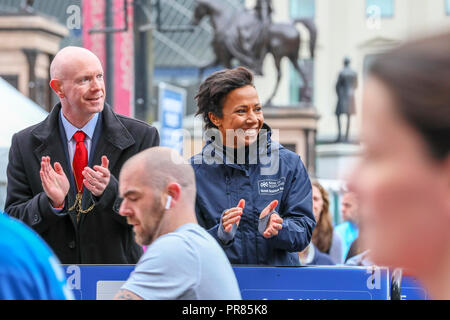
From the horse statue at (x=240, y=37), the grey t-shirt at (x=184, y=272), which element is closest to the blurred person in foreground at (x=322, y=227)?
the grey t-shirt at (x=184, y=272)

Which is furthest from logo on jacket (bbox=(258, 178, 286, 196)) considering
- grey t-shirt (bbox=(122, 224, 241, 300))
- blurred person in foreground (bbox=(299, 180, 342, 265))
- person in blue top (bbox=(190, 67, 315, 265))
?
blurred person in foreground (bbox=(299, 180, 342, 265))

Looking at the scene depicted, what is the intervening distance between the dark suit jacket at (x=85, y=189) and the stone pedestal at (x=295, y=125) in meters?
17.4

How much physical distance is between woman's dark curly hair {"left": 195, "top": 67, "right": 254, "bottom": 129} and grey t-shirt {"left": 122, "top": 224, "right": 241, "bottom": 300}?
1398mm

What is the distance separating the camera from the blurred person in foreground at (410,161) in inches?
51.2

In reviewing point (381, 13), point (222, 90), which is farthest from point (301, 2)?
point (222, 90)

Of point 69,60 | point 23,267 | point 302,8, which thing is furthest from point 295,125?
point 302,8

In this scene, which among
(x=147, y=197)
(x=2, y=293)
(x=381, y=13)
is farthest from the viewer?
(x=381, y=13)

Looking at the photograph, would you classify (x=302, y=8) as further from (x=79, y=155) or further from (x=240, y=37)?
(x=79, y=155)

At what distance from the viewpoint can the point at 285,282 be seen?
375 centimetres

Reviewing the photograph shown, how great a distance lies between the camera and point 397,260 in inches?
53.7

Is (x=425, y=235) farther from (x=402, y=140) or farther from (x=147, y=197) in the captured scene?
(x=147, y=197)

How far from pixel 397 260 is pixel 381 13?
38475mm

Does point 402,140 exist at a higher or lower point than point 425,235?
higher

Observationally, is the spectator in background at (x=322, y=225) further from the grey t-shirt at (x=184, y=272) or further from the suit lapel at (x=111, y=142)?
the grey t-shirt at (x=184, y=272)
